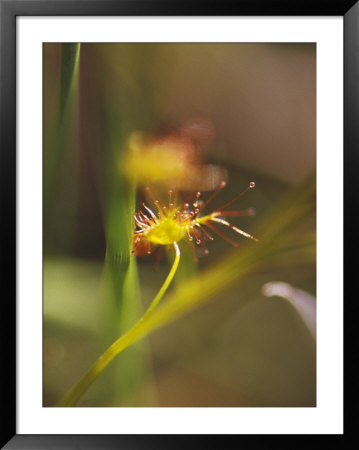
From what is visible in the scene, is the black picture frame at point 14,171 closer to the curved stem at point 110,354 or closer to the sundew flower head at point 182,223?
the curved stem at point 110,354

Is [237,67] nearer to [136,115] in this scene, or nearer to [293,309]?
[136,115]

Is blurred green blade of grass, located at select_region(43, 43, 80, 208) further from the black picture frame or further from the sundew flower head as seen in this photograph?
the sundew flower head

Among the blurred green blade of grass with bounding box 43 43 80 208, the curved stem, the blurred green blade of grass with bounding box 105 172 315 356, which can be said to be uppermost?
the blurred green blade of grass with bounding box 43 43 80 208

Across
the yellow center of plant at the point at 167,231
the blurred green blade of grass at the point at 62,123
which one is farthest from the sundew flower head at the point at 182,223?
the blurred green blade of grass at the point at 62,123

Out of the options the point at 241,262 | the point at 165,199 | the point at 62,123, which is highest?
the point at 62,123

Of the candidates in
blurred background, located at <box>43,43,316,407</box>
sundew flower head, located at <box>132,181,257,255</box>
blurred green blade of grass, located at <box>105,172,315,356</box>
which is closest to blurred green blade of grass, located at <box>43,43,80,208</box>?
blurred background, located at <box>43,43,316,407</box>

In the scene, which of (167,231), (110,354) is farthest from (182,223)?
(110,354)

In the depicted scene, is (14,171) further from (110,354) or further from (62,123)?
(110,354)
